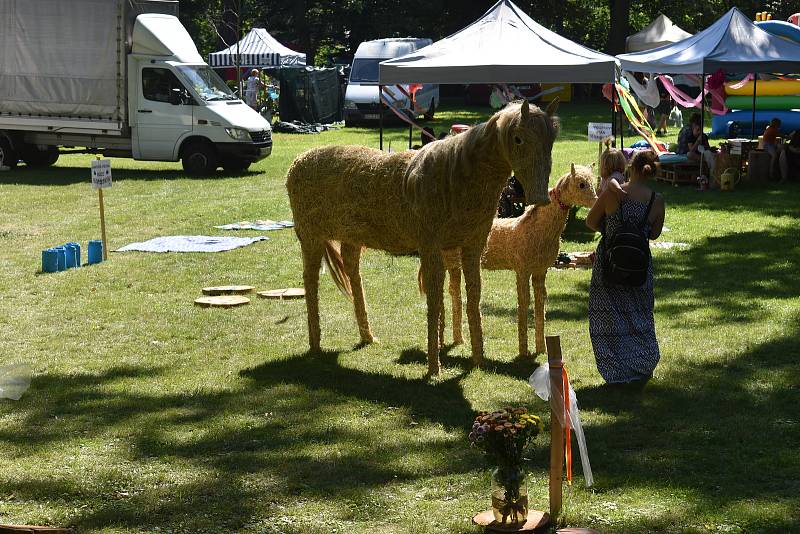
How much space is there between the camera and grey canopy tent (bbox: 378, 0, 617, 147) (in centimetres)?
1484

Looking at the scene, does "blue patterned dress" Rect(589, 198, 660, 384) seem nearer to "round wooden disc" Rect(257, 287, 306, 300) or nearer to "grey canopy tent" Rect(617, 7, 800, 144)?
"round wooden disc" Rect(257, 287, 306, 300)

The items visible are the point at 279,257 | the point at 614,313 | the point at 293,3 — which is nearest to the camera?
the point at 614,313

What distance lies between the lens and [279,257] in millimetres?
13789

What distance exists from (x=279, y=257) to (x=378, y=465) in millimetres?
7579

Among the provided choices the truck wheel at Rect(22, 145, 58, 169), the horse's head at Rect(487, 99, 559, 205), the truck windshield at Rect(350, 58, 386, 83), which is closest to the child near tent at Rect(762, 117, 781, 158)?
the horse's head at Rect(487, 99, 559, 205)

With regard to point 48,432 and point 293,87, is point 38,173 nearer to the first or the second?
point 293,87

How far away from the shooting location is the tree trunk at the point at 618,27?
42.5 meters

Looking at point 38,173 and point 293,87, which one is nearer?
point 38,173

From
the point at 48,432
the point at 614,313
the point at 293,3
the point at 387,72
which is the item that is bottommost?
the point at 48,432

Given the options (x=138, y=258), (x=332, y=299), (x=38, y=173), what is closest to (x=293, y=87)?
(x=38, y=173)

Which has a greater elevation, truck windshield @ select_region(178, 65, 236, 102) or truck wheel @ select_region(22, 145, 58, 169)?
truck windshield @ select_region(178, 65, 236, 102)

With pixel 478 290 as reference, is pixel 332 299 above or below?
below

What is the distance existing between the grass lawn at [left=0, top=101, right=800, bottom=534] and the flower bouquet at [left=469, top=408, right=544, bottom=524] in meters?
0.30

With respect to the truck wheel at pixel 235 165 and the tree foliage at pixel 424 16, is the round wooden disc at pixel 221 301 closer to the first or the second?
the truck wheel at pixel 235 165
